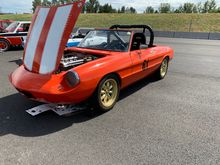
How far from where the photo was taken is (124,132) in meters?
2.91

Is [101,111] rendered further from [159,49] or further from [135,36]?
[159,49]

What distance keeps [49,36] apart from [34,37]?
0.47 m

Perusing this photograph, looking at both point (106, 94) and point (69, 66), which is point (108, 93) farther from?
point (69, 66)

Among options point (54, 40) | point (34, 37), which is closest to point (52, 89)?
point (54, 40)

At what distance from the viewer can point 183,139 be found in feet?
9.04

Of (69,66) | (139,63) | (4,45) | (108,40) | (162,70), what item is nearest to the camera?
(69,66)

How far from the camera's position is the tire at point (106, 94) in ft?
10.6

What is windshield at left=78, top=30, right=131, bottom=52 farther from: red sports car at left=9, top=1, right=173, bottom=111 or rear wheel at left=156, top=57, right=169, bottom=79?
rear wheel at left=156, top=57, right=169, bottom=79

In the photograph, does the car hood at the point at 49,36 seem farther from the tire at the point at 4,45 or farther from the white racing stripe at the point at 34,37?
the tire at the point at 4,45

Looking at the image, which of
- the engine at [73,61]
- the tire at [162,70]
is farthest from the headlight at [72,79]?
the tire at [162,70]

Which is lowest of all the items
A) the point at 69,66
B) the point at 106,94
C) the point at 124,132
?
the point at 124,132

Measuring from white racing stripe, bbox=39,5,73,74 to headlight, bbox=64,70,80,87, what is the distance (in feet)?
0.91

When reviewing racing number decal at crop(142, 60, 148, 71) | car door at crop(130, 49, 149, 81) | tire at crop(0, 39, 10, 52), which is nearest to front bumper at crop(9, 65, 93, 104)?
car door at crop(130, 49, 149, 81)

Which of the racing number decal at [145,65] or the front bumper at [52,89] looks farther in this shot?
the racing number decal at [145,65]
